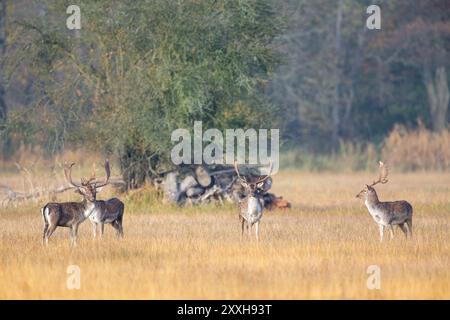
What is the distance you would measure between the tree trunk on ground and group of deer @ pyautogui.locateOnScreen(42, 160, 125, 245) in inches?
1177

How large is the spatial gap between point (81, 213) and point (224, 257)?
268 cm

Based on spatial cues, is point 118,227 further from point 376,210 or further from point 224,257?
point 376,210

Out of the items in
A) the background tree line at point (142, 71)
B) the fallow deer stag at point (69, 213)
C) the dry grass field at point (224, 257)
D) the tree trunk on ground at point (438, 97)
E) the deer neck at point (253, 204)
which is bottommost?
the dry grass field at point (224, 257)

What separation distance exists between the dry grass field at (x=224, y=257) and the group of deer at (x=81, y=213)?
10.3 inches

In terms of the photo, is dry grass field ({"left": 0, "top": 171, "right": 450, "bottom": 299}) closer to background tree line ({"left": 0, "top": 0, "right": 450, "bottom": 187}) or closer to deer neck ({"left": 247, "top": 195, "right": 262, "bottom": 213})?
deer neck ({"left": 247, "top": 195, "right": 262, "bottom": 213})

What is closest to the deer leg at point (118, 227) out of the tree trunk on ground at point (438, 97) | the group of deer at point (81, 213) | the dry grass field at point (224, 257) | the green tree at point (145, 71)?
the group of deer at point (81, 213)

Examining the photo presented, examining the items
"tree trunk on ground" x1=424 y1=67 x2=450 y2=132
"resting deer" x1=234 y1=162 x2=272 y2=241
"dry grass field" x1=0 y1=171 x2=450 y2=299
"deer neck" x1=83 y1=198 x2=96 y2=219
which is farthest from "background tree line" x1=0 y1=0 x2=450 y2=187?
"tree trunk on ground" x1=424 y1=67 x2=450 y2=132

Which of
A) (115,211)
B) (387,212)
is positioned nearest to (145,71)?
(115,211)

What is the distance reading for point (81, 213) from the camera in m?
16.0

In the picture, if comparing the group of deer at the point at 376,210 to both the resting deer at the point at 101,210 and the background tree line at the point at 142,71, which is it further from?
the background tree line at the point at 142,71

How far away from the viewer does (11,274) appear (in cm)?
1284

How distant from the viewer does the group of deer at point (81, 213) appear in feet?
51.2

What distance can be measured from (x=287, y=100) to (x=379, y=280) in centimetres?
3695

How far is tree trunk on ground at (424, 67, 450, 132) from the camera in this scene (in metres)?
45.2
